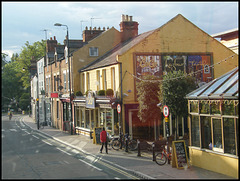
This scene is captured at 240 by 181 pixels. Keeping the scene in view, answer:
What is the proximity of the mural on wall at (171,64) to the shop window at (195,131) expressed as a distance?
379 inches

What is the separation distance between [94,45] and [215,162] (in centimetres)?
2095

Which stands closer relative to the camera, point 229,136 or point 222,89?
point 229,136

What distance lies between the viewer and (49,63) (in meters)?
42.2

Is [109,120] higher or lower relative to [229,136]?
lower

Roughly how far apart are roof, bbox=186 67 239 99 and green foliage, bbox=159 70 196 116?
12.1 ft

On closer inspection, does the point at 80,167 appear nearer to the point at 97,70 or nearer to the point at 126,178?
the point at 126,178

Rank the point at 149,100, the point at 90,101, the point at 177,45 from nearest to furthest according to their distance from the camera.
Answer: the point at 149,100
the point at 177,45
the point at 90,101

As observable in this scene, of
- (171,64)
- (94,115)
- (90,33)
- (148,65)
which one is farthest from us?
(90,33)

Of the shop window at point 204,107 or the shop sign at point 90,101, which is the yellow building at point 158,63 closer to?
the shop sign at point 90,101

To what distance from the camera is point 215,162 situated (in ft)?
42.9

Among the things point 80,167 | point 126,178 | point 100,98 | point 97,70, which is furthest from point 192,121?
point 97,70

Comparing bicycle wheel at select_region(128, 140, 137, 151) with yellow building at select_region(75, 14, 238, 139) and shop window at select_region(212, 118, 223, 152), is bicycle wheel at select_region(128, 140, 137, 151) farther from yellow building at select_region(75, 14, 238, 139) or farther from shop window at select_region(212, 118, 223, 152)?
shop window at select_region(212, 118, 223, 152)

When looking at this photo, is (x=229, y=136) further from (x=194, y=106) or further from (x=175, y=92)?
(x=175, y=92)

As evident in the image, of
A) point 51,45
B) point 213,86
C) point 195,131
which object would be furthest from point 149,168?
point 51,45
